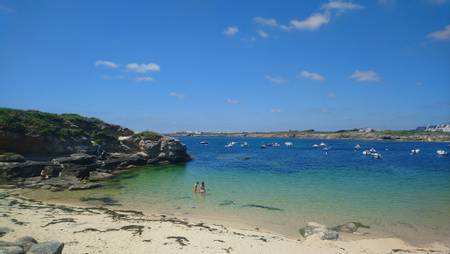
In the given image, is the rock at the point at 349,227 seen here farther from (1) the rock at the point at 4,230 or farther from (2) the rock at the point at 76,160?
(2) the rock at the point at 76,160

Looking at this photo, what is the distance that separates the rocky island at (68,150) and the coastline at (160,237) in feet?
45.2

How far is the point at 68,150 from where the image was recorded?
49188mm

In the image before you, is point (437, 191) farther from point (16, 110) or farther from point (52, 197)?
point (16, 110)

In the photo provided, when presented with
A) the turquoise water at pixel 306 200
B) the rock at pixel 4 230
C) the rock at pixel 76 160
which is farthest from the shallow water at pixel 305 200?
the rock at pixel 4 230

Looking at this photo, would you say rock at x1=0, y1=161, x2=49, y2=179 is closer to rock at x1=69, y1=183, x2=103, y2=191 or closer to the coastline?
rock at x1=69, y1=183, x2=103, y2=191

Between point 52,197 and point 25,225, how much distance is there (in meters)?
11.3

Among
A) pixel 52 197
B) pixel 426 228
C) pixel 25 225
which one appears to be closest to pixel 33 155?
pixel 52 197

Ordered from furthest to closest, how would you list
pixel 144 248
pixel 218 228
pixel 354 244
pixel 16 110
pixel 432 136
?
pixel 432 136 < pixel 16 110 < pixel 218 228 < pixel 354 244 < pixel 144 248

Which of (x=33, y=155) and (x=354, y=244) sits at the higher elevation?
(x=33, y=155)

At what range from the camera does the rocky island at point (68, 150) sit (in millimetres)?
34781

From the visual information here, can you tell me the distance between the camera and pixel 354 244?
1631 cm

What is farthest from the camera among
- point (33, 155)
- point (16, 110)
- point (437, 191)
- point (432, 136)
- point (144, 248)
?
point (432, 136)

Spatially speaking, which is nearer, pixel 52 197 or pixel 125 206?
pixel 125 206

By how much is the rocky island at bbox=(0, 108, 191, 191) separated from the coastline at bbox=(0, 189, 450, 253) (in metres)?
13.8
